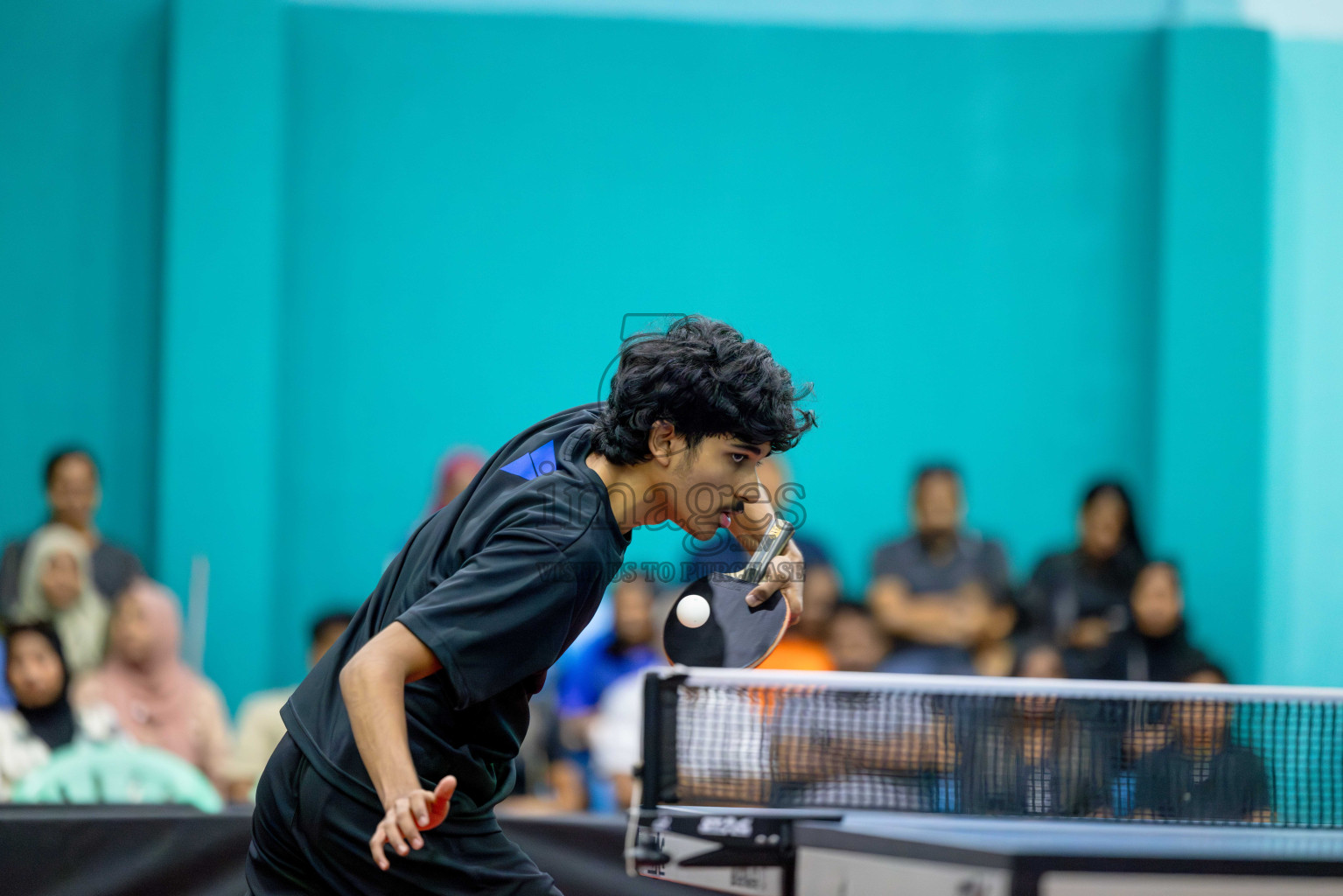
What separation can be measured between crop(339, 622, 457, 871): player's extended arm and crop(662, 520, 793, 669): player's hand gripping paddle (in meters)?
0.84

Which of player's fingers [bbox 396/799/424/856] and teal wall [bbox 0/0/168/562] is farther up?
teal wall [bbox 0/0/168/562]

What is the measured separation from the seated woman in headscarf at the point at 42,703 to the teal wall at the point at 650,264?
2.00 meters

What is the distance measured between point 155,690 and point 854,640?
3096mm

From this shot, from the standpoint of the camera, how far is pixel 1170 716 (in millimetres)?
3133

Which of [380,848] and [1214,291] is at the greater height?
[1214,291]

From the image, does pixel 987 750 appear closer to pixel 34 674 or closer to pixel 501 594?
pixel 501 594

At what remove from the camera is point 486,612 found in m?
2.26

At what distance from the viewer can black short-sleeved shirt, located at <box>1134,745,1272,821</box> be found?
9.99ft

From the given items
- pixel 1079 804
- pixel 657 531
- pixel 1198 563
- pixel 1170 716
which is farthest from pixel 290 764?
pixel 1198 563

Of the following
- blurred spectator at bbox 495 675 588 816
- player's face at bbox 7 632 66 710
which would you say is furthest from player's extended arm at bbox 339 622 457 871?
player's face at bbox 7 632 66 710

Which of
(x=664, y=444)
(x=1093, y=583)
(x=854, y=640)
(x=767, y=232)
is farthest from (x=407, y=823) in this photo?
(x=767, y=232)

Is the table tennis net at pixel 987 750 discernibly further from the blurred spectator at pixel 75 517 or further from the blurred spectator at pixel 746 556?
the blurred spectator at pixel 75 517

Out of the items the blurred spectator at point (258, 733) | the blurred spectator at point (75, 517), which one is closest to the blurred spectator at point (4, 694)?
the blurred spectator at point (258, 733)

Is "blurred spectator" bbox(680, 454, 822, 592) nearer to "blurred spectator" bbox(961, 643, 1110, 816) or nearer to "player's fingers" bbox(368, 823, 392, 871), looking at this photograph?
"blurred spectator" bbox(961, 643, 1110, 816)
